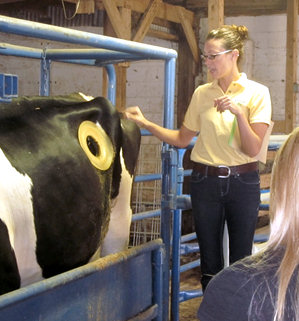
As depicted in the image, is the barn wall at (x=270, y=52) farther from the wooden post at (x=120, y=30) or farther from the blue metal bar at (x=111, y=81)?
the blue metal bar at (x=111, y=81)

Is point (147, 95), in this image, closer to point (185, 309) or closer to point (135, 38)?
point (135, 38)

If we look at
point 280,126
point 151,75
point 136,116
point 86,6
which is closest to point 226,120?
point 136,116

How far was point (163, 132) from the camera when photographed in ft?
7.79

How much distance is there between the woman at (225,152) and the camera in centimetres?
235

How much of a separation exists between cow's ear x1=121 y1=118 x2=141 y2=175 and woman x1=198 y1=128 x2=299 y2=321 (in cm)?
135

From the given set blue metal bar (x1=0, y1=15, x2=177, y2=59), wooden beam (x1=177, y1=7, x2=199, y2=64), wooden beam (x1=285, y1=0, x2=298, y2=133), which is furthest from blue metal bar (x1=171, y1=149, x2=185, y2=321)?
wooden beam (x1=177, y1=7, x2=199, y2=64)

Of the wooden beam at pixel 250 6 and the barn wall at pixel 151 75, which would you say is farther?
the barn wall at pixel 151 75

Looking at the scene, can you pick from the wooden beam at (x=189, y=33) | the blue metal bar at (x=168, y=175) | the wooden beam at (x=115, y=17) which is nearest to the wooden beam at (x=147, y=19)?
the wooden beam at (x=115, y=17)

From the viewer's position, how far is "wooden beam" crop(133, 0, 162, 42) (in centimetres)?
568

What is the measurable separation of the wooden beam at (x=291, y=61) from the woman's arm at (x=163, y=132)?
3.72m

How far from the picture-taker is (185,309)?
3.55 metres

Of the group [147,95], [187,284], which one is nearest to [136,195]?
[147,95]

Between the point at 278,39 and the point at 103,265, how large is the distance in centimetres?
550

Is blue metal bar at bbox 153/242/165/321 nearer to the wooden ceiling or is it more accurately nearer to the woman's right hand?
the woman's right hand
